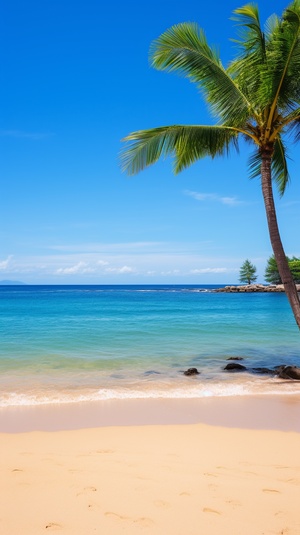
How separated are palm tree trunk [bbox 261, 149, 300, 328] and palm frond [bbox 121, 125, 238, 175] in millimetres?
1448

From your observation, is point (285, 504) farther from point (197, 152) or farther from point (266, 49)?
point (266, 49)

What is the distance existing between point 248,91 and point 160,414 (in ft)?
27.3

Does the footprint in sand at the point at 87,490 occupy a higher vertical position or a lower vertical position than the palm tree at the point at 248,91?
lower

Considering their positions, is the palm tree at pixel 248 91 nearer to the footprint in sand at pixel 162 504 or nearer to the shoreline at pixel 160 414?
the shoreline at pixel 160 414

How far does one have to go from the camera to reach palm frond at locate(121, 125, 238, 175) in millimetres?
10148

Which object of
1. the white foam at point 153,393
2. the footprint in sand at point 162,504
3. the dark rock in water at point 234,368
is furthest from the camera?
the dark rock in water at point 234,368

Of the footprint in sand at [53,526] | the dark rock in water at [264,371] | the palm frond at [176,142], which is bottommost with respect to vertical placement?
the dark rock in water at [264,371]

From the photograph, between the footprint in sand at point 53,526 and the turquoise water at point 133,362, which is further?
the turquoise water at point 133,362

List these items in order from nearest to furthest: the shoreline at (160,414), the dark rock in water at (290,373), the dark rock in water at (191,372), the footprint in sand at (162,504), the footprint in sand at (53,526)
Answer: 1. the footprint in sand at (53,526)
2. the footprint in sand at (162,504)
3. the shoreline at (160,414)
4. the dark rock in water at (290,373)
5. the dark rock in water at (191,372)

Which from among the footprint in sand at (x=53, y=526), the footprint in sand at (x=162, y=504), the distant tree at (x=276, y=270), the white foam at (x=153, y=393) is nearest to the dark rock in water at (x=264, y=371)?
the white foam at (x=153, y=393)

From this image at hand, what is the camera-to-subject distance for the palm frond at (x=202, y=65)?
382 inches

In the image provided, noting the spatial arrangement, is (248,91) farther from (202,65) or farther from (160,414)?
(160,414)

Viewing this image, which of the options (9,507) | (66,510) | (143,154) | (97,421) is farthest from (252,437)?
(143,154)

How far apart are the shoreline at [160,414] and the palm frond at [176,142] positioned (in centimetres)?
646
